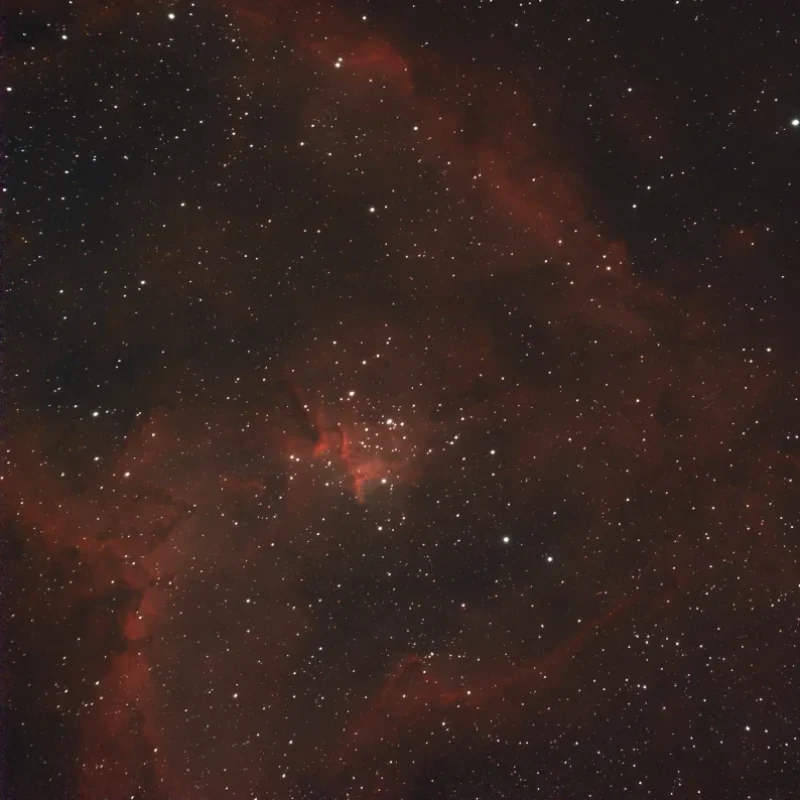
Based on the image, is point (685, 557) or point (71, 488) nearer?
point (71, 488)

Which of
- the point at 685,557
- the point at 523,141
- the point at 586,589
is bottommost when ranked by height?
the point at 586,589

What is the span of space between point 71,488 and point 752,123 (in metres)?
4.31

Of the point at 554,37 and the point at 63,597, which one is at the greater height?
the point at 554,37

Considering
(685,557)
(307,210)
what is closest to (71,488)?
(307,210)

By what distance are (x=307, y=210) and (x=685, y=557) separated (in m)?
2.98

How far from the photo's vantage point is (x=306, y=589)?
307cm

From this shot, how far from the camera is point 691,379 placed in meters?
3.09

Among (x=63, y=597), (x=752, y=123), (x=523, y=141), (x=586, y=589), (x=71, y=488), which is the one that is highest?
(x=752, y=123)

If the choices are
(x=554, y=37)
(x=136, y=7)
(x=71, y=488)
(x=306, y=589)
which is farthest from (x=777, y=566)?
(x=136, y=7)

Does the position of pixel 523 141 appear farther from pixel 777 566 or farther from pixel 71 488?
pixel 71 488

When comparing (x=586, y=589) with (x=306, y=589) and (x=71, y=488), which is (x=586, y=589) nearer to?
(x=306, y=589)

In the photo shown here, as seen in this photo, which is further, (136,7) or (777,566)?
(777,566)

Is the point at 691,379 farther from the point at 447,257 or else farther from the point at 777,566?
the point at 447,257

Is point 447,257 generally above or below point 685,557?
above
